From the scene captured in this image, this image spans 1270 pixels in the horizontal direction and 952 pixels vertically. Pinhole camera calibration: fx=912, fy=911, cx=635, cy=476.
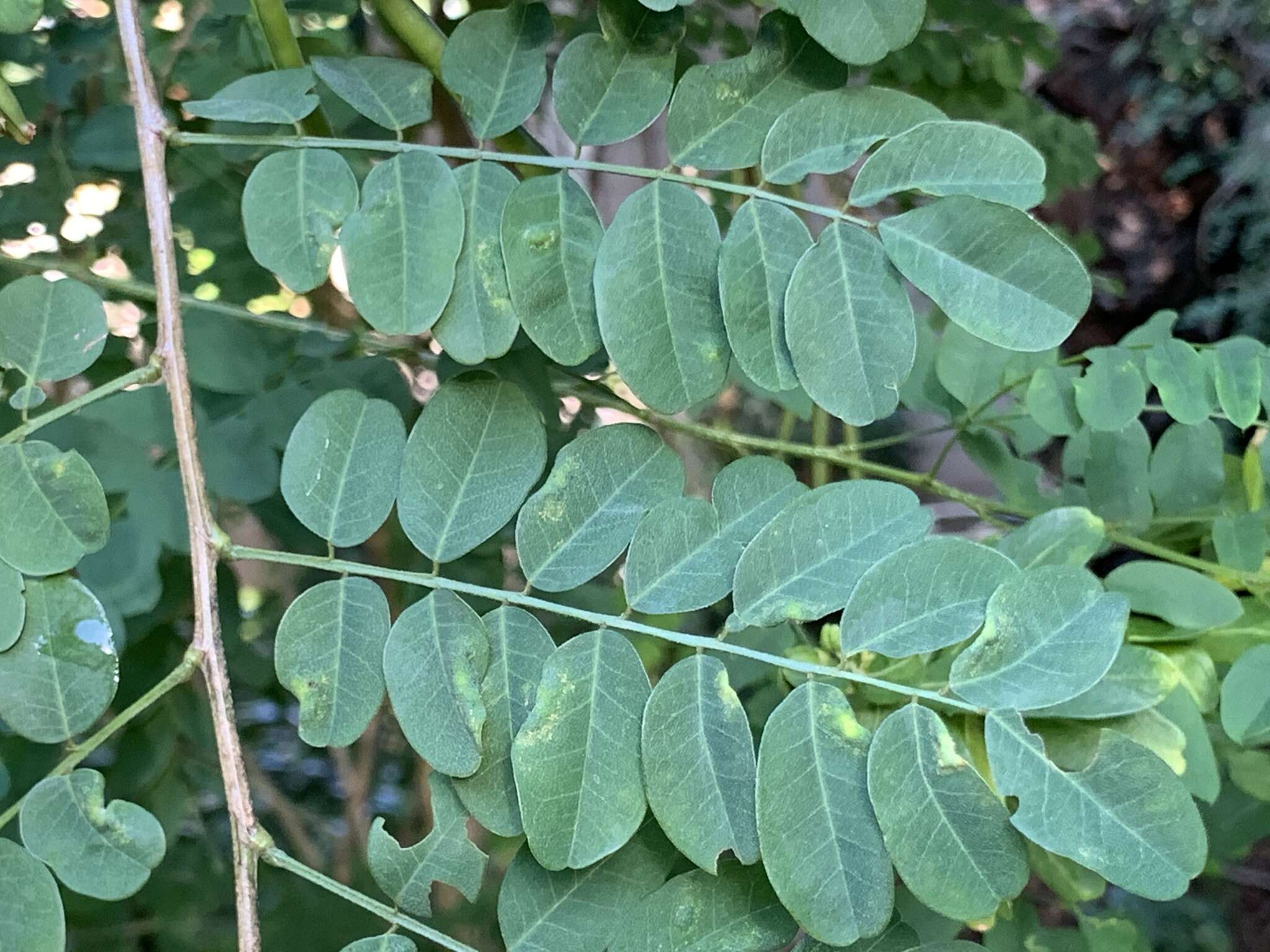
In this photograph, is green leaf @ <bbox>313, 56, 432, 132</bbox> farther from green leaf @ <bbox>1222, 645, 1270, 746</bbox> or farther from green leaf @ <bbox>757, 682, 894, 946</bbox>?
green leaf @ <bbox>1222, 645, 1270, 746</bbox>

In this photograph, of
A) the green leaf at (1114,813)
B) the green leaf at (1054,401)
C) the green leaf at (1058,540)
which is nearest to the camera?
the green leaf at (1114,813)

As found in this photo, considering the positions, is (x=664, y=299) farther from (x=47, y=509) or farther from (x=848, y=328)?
(x=47, y=509)

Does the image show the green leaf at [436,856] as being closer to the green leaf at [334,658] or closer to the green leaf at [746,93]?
the green leaf at [334,658]

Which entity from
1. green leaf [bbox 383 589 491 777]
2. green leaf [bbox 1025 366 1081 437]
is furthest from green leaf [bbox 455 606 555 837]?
green leaf [bbox 1025 366 1081 437]

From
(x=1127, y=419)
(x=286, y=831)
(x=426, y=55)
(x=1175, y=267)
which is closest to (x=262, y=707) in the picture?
(x=286, y=831)

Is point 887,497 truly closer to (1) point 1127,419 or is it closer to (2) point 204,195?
(1) point 1127,419

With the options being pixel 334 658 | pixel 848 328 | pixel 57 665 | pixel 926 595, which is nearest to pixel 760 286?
pixel 848 328

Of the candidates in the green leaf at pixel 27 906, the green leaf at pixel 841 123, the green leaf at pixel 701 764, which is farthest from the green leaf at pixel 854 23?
the green leaf at pixel 27 906
